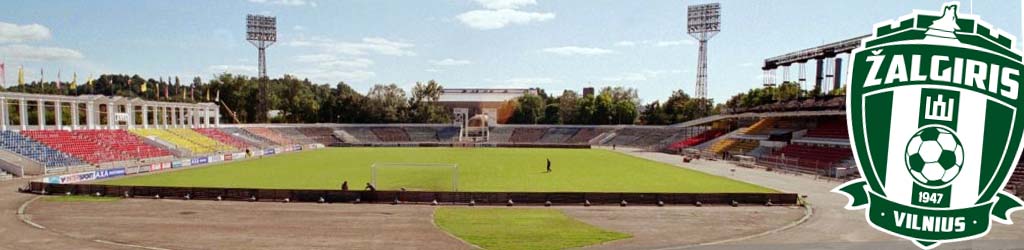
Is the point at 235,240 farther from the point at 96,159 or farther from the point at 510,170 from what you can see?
the point at 96,159

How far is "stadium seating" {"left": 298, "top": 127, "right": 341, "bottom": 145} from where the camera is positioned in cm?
7781

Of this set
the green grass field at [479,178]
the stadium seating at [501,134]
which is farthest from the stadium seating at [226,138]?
the stadium seating at [501,134]

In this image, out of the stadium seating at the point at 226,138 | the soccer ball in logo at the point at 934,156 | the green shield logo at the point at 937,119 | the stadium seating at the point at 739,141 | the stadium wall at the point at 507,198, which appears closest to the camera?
the soccer ball in logo at the point at 934,156

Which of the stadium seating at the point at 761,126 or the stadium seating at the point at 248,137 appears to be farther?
the stadium seating at the point at 248,137

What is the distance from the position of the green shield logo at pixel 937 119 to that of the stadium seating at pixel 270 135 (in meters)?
69.7

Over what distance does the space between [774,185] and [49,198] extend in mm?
35276

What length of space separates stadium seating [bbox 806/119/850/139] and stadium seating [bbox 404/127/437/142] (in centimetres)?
5319

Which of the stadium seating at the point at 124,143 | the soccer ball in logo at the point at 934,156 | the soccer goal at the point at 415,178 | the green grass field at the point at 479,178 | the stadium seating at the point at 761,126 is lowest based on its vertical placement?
the green grass field at the point at 479,178

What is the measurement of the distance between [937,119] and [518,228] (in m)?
12.0

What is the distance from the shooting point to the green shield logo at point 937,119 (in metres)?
8.13

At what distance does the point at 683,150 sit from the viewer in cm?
5903

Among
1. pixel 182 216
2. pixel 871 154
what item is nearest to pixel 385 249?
pixel 182 216

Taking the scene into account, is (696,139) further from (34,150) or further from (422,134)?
(34,150)

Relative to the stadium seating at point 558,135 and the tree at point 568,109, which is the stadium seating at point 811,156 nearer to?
the stadium seating at point 558,135
